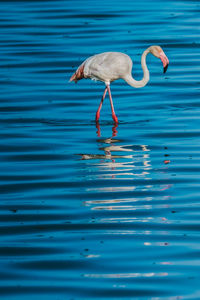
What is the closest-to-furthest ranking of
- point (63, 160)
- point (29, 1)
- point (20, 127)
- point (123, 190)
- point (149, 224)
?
1. point (149, 224)
2. point (123, 190)
3. point (63, 160)
4. point (20, 127)
5. point (29, 1)

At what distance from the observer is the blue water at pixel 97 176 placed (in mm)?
7051

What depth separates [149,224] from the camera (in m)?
8.27

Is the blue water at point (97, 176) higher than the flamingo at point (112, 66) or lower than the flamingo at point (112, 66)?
lower

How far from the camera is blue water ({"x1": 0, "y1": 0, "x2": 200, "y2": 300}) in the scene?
7051 mm

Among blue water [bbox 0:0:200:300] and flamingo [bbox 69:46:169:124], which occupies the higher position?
flamingo [bbox 69:46:169:124]

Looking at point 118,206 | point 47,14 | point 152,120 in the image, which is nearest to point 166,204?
point 118,206

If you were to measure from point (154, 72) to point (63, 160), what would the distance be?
21.3 feet

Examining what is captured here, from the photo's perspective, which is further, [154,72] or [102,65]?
[154,72]

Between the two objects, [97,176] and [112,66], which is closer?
[97,176]

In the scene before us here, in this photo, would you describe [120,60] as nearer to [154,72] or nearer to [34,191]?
[154,72]

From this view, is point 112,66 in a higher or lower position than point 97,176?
higher

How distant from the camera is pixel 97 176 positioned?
10031 mm

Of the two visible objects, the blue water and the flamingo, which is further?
the flamingo

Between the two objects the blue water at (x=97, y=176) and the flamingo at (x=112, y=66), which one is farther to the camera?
the flamingo at (x=112, y=66)
